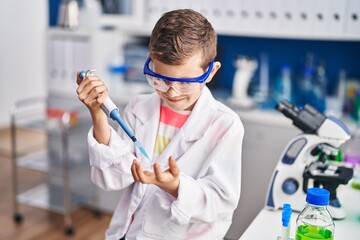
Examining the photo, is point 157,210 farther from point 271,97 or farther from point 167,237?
point 271,97

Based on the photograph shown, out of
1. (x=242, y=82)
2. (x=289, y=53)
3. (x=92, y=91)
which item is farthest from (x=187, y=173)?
(x=289, y=53)

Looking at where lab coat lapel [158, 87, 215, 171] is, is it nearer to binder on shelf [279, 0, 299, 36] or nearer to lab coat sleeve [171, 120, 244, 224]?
lab coat sleeve [171, 120, 244, 224]

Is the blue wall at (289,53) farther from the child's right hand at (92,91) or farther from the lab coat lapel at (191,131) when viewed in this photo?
the child's right hand at (92,91)

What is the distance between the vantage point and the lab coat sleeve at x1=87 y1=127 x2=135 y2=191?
114cm

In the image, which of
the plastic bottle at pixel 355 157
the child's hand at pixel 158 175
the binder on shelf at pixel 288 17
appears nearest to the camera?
the child's hand at pixel 158 175

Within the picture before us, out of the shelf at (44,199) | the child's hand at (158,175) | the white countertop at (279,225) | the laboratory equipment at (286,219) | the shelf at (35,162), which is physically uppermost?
the child's hand at (158,175)

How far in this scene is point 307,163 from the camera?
145cm

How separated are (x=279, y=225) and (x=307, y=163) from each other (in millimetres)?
260

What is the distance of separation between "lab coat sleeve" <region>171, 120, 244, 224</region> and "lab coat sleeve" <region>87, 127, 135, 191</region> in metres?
0.19

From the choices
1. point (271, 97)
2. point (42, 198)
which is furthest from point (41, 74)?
point (271, 97)

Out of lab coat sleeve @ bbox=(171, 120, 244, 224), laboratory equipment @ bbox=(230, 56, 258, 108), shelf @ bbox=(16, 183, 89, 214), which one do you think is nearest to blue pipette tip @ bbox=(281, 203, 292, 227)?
lab coat sleeve @ bbox=(171, 120, 244, 224)

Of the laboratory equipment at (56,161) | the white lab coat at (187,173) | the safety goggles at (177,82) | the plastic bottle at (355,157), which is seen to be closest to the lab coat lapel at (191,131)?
the white lab coat at (187,173)

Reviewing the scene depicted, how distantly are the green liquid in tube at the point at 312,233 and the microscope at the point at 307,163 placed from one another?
290mm

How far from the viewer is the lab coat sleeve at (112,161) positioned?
1.14 m
